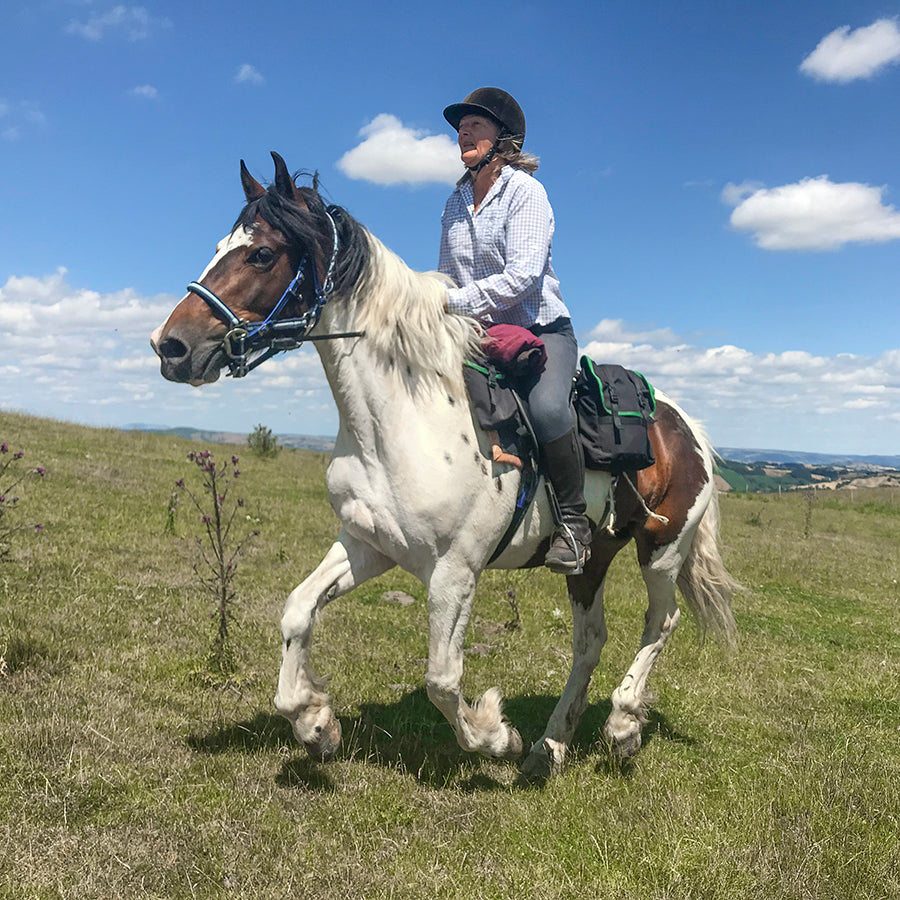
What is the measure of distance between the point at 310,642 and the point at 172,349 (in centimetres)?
171

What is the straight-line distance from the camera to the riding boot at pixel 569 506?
4.45 m

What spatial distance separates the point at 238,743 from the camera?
15.5ft

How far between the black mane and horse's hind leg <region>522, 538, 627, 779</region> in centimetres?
271

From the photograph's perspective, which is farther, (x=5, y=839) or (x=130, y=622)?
(x=130, y=622)

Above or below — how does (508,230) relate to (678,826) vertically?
above

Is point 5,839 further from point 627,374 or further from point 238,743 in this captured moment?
point 627,374

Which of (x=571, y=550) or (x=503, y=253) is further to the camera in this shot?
(x=503, y=253)

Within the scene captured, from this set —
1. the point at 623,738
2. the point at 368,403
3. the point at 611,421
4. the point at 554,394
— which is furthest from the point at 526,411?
the point at 623,738

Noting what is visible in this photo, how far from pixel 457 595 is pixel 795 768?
107 inches

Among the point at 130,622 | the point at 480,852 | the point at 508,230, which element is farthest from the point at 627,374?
the point at 130,622

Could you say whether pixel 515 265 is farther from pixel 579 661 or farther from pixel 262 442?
pixel 262 442

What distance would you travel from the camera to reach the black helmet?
4633 millimetres

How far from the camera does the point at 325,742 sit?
423cm

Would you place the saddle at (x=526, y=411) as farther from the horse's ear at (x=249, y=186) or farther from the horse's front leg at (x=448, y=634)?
the horse's ear at (x=249, y=186)
